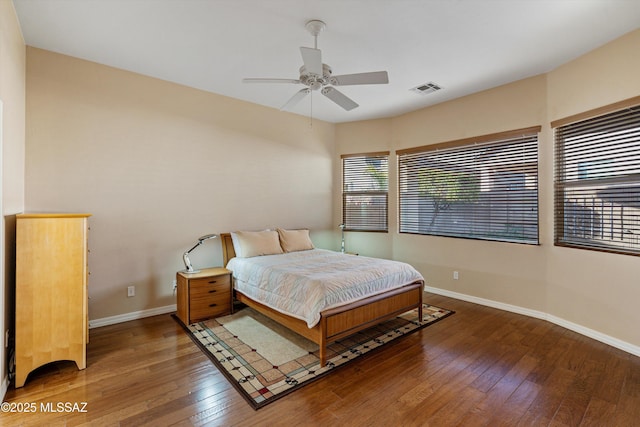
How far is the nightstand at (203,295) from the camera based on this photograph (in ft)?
11.3

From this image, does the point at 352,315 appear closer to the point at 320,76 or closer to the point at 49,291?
the point at 320,76

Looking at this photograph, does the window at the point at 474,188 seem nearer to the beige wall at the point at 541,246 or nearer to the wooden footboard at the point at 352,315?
the beige wall at the point at 541,246

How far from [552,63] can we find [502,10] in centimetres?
144

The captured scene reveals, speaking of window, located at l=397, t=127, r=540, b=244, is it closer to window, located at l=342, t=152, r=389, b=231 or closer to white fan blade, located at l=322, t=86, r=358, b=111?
window, located at l=342, t=152, r=389, b=231

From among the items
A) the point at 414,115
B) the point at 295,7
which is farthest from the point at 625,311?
the point at 295,7

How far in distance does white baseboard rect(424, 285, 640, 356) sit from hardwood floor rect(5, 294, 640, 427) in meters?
0.09

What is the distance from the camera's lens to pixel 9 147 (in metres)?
2.38

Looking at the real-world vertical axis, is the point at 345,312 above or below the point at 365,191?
below

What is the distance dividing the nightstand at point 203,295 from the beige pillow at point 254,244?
0.37m

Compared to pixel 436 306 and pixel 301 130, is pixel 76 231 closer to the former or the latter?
pixel 301 130

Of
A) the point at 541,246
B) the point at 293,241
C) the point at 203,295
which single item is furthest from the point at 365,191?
the point at 203,295

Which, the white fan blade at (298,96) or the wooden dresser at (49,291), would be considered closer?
the wooden dresser at (49,291)

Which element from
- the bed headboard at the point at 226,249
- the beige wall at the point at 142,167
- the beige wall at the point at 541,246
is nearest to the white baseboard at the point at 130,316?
the beige wall at the point at 142,167

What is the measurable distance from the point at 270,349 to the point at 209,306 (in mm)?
1131
